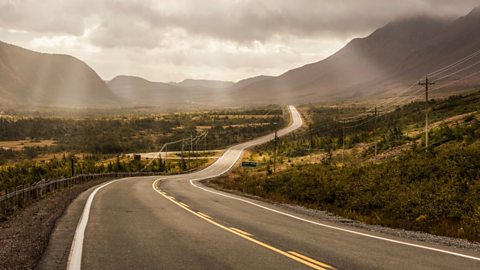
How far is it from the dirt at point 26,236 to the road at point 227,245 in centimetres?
26

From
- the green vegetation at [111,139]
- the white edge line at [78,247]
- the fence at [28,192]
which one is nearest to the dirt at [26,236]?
the white edge line at [78,247]

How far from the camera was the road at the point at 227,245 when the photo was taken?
8852 mm

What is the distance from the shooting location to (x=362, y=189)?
70.8 feet

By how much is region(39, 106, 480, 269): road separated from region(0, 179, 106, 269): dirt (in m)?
0.26

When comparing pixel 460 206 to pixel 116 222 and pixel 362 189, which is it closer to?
pixel 362 189

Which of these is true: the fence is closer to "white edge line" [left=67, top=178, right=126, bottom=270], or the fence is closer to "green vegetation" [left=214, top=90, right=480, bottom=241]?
"white edge line" [left=67, top=178, right=126, bottom=270]

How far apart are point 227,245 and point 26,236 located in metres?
5.04

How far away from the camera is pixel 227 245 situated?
1047 centimetres

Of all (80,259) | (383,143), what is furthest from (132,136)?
(80,259)

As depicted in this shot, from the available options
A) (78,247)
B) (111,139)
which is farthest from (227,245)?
(111,139)

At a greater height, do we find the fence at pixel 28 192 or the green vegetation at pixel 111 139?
the fence at pixel 28 192

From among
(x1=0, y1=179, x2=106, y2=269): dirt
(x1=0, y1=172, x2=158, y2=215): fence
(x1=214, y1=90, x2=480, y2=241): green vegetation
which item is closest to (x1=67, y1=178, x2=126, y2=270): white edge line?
(x1=0, y1=179, x2=106, y2=269): dirt

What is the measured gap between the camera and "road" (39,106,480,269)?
29.0ft

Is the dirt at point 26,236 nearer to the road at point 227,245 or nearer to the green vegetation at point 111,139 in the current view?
the road at point 227,245
